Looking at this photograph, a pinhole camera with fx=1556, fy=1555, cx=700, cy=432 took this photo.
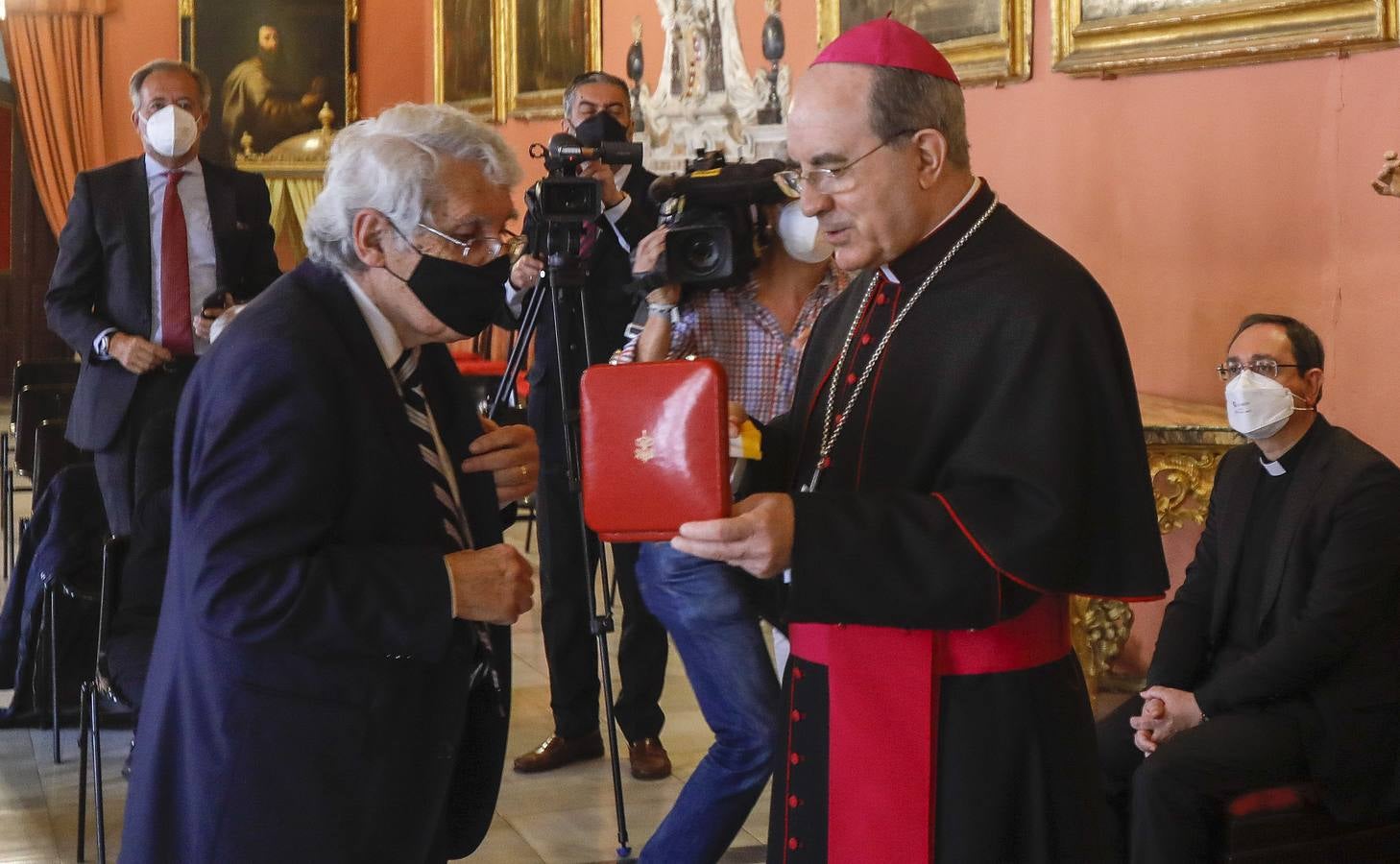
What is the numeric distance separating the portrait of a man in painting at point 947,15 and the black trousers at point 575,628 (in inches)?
101

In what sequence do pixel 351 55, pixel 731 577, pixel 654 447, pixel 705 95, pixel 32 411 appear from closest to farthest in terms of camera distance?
pixel 654 447, pixel 731 577, pixel 32 411, pixel 705 95, pixel 351 55

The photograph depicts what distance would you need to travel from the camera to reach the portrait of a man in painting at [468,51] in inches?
440

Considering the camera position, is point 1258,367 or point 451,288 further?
point 1258,367

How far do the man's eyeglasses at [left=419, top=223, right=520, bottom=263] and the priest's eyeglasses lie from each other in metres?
2.19

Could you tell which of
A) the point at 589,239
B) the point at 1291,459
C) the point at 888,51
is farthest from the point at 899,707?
the point at 589,239

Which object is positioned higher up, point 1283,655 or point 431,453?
point 431,453

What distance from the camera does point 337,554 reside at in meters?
1.94

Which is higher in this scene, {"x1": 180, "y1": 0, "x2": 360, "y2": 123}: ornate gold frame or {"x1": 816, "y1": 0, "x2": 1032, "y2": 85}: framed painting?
{"x1": 180, "y1": 0, "x2": 360, "y2": 123}: ornate gold frame

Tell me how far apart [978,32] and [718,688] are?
3.60 m

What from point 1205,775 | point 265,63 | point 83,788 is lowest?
point 83,788

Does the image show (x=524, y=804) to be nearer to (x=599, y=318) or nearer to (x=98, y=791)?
(x=98, y=791)

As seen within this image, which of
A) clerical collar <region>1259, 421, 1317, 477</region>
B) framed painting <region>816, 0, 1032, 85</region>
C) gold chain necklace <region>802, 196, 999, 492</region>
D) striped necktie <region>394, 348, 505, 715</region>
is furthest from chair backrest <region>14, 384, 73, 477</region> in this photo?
gold chain necklace <region>802, 196, 999, 492</region>

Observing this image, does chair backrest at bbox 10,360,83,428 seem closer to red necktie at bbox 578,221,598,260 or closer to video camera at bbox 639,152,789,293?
red necktie at bbox 578,221,598,260

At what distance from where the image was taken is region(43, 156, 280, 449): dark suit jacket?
4668 mm
